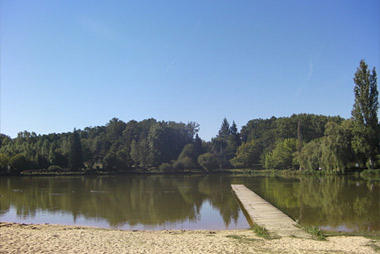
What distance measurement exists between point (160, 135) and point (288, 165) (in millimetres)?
30972

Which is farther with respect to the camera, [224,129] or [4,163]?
[224,129]

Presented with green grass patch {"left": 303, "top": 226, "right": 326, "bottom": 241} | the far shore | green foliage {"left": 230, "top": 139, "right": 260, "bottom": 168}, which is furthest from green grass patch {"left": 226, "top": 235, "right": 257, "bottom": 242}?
green foliage {"left": 230, "top": 139, "right": 260, "bottom": 168}

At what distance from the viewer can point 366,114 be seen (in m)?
42.9

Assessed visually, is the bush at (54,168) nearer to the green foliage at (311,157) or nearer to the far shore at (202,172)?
the far shore at (202,172)

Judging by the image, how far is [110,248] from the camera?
9.39m

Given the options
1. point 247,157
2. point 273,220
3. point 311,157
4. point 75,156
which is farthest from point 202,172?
point 273,220

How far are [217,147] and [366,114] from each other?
190 ft

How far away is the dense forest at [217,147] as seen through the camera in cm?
4312

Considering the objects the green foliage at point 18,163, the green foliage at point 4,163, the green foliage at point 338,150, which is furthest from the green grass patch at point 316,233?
the green foliage at point 18,163

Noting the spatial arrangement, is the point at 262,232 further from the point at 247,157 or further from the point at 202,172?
the point at 247,157

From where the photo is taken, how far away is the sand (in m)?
9.05

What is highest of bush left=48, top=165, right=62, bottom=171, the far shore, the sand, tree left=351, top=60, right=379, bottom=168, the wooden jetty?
tree left=351, top=60, right=379, bottom=168

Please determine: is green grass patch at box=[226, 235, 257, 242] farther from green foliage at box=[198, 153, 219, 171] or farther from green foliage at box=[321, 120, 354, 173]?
green foliage at box=[198, 153, 219, 171]

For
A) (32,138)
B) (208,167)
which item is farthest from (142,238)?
(32,138)
